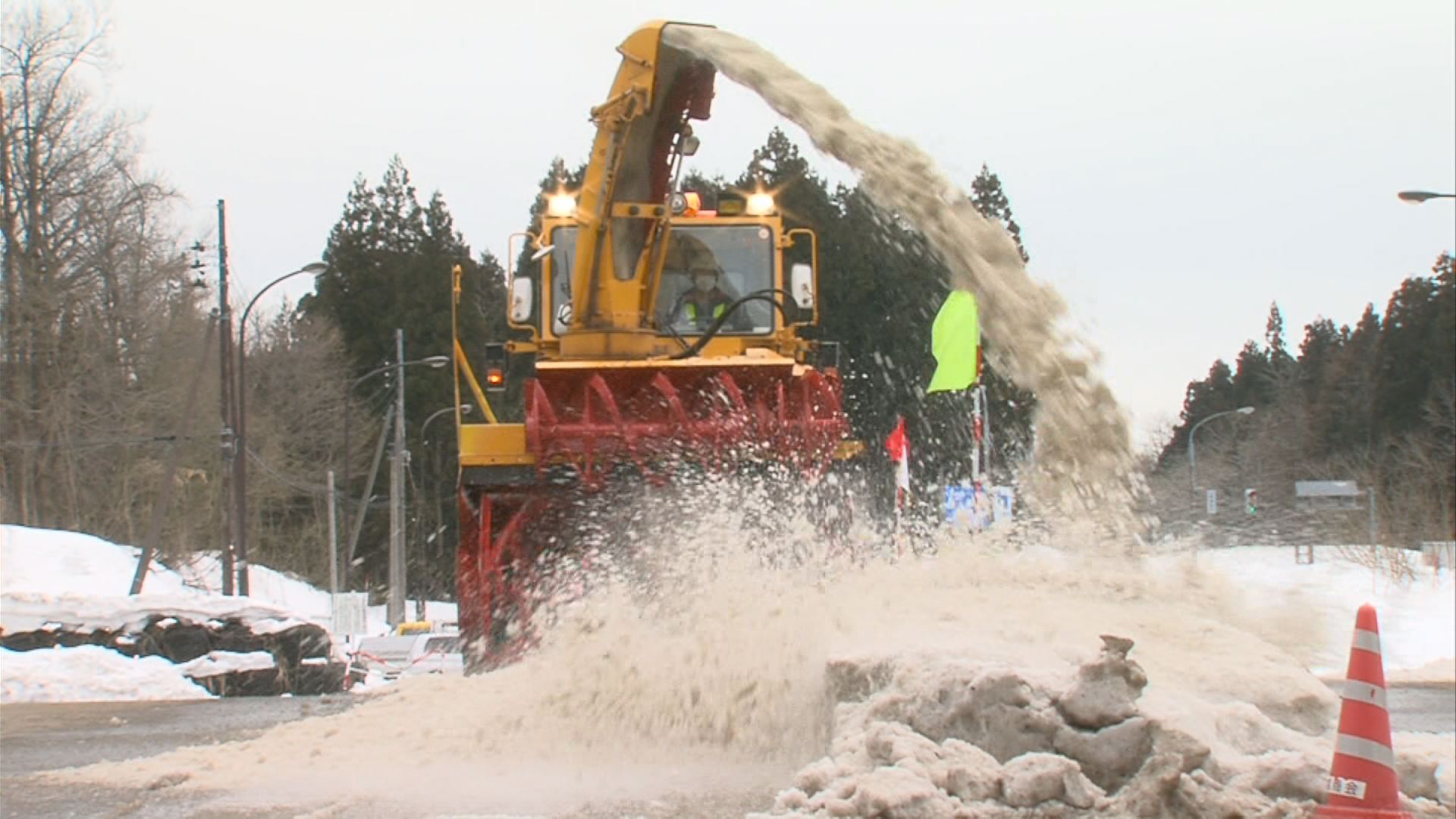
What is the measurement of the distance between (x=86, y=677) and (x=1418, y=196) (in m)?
17.1

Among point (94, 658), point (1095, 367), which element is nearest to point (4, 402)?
point (94, 658)

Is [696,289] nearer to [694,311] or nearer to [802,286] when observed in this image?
[694,311]

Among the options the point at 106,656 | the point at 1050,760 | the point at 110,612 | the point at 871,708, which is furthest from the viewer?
the point at 110,612

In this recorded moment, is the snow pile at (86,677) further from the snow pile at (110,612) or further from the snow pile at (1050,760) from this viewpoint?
the snow pile at (1050,760)

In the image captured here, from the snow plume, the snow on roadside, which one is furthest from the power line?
the snow plume

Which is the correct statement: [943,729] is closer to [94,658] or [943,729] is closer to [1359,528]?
[94,658]

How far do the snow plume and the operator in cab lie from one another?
233 cm

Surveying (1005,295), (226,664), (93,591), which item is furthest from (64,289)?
(1005,295)

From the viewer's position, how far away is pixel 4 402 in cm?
3039

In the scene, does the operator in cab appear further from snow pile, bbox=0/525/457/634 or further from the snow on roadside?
snow pile, bbox=0/525/457/634

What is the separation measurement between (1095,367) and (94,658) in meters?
8.85

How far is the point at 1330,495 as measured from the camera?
88.5ft

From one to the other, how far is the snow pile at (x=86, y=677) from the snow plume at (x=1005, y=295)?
23.1 ft

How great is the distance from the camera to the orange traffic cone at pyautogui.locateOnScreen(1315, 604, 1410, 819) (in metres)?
5.20
